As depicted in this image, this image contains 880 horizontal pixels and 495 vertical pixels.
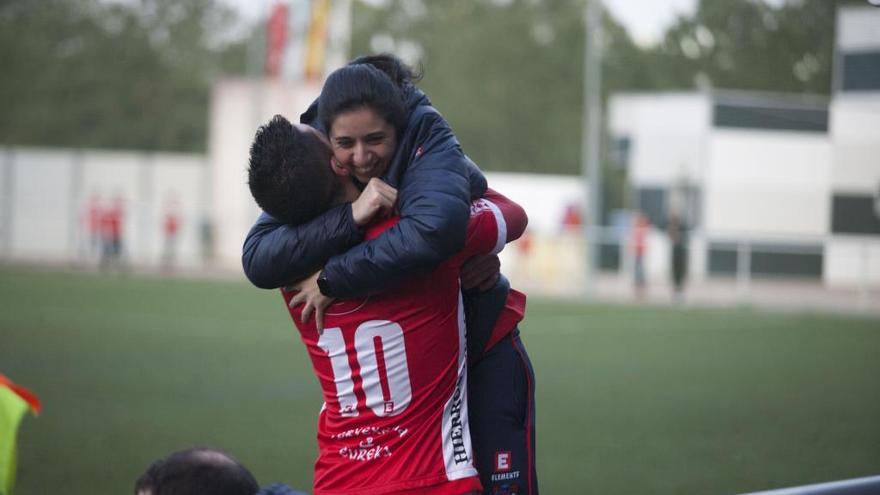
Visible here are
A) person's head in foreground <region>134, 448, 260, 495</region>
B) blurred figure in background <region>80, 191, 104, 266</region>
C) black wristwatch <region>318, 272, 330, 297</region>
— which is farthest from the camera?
blurred figure in background <region>80, 191, 104, 266</region>

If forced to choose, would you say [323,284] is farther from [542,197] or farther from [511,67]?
[511,67]

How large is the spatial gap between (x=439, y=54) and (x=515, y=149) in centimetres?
700

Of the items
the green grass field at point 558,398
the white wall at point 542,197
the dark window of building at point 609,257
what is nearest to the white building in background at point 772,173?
the dark window of building at point 609,257

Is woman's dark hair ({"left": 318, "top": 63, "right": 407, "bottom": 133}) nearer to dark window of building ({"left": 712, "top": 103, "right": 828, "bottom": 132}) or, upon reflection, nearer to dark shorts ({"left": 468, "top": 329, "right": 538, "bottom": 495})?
dark shorts ({"left": 468, "top": 329, "right": 538, "bottom": 495})

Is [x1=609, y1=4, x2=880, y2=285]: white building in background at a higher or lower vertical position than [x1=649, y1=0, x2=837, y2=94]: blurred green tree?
lower

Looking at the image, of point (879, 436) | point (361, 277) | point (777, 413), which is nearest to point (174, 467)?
point (361, 277)

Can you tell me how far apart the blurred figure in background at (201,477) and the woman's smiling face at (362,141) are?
879 mm

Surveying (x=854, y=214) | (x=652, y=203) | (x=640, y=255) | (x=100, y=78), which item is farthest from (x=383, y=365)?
(x=100, y=78)

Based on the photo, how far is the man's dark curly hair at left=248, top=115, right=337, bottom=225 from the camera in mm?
2984

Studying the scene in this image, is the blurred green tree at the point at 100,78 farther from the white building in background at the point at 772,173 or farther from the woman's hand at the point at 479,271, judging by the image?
the woman's hand at the point at 479,271

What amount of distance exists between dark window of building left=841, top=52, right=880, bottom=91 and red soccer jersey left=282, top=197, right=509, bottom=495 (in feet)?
48.6

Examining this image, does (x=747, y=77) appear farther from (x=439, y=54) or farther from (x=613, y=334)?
(x=439, y=54)

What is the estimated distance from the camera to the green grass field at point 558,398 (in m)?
7.34

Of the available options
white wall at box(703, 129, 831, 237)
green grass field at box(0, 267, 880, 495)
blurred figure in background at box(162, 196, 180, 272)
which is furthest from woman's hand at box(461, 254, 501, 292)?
blurred figure in background at box(162, 196, 180, 272)
